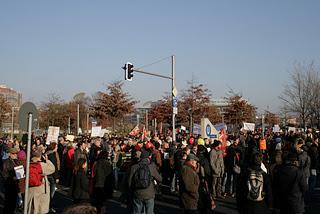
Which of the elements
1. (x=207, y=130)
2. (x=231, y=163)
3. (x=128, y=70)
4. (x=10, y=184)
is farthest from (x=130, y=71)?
(x=10, y=184)

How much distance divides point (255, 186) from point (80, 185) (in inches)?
152

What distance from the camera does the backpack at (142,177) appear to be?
28.5ft

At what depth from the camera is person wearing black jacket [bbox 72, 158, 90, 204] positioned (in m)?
9.34

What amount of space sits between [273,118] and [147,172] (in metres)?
65.9

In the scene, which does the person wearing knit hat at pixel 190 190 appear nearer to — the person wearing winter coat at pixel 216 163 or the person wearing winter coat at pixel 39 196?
the person wearing winter coat at pixel 39 196

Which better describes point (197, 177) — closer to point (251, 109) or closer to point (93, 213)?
point (93, 213)

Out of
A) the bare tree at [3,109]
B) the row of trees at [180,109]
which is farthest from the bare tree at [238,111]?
the bare tree at [3,109]

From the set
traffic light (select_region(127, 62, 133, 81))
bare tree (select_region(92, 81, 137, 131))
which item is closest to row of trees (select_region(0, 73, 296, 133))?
bare tree (select_region(92, 81, 137, 131))

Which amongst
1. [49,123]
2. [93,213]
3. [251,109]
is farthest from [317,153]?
[49,123]

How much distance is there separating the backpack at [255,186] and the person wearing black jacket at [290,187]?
1.71 ft

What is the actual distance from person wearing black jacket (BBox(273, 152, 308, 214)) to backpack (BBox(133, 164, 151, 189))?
98.0 inches

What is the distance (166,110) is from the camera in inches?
2174

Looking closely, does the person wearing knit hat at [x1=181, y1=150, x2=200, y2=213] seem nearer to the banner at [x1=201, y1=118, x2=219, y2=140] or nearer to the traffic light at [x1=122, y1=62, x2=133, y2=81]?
the banner at [x1=201, y1=118, x2=219, y2=140]

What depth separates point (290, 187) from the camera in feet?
25.4
